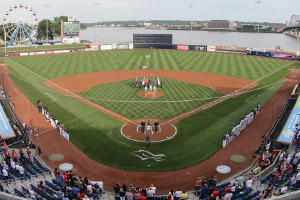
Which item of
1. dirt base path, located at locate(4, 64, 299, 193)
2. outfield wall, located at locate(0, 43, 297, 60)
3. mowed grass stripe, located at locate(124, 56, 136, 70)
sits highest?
outfield wall, located at locate(0, 43, 297, 60)

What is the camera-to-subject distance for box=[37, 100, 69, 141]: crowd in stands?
2345cm

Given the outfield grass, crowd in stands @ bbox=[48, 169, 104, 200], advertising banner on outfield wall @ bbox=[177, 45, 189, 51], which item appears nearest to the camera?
crowd in stands @ bbox=[48, 169, 104, 200]

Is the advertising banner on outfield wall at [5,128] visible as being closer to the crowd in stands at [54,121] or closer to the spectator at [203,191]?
→ the crowd in stands at [54,121]

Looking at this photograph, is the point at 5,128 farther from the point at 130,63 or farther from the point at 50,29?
the point at 50,29

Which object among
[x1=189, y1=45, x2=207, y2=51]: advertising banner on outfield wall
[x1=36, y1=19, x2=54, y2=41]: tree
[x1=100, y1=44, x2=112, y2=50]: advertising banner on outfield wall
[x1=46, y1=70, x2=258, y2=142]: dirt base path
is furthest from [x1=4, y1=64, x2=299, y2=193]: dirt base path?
[x1=36, y1=19, x2=54, y2=41]: tree

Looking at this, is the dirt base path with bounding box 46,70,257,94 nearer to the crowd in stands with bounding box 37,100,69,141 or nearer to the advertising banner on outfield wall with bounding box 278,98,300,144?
the crowd in stands with bounding box 37,100,69,141

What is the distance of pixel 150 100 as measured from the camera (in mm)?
33062

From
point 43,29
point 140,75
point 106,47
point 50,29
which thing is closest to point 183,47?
point 106,47

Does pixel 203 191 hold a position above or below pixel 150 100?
below

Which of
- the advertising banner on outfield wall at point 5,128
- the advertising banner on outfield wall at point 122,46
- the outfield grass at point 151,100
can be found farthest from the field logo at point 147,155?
the advertising banner on outfield wall at point 122,46

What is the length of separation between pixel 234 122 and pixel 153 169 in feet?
36.4

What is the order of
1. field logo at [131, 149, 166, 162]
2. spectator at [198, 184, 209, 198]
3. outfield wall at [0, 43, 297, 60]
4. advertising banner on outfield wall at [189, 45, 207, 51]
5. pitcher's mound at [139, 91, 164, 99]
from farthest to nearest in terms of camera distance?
advertising banner on outfield wall at [189, 45, 207, 51] < outfield wall at [0, 43, 297, 60] < pitcher's mound at [139, 91, 164, 99] < field logo at [131, 149, 166, 162] < spectator at [198, 184, 209, 198]

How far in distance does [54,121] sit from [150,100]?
11.4 m

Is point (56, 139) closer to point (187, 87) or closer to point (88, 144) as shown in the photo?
point (88, 144)
